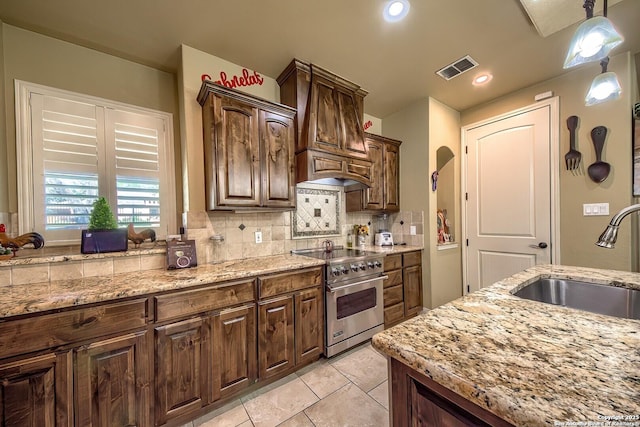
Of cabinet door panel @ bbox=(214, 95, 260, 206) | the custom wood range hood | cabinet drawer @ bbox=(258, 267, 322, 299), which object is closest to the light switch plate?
the custom wood range hood

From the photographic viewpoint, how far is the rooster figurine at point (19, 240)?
147 centimetres

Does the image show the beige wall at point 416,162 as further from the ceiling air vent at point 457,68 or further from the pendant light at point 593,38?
the pendant light at point 593,38

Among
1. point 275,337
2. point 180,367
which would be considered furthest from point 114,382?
point 275,337

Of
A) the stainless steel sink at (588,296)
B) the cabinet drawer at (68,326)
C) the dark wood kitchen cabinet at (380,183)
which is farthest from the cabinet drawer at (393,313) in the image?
the cabinet drawer at (68,326)

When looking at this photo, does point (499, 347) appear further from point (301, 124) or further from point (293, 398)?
point (301, 124)

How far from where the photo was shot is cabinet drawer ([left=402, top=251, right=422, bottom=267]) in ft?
9.45

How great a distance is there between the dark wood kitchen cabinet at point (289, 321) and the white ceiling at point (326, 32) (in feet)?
6.50

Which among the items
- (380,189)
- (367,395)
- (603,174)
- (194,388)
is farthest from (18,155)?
(603,174)

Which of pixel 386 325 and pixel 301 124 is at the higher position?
pixel 301 124

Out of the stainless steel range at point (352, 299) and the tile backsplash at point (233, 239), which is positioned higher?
the tile backsplash at point (233, 239)

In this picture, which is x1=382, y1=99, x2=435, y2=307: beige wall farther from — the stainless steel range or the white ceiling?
the stainless steel range

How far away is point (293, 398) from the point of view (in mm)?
1713

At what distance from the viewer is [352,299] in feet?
7.48

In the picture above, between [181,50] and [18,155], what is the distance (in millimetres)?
1434
